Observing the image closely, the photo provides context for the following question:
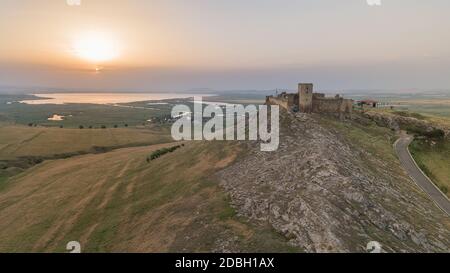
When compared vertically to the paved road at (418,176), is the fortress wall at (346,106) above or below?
above

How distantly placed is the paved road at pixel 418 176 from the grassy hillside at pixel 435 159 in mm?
1010

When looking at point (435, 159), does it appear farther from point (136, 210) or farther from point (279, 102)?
point (136, 210)

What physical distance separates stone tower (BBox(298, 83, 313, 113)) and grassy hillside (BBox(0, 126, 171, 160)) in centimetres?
7652

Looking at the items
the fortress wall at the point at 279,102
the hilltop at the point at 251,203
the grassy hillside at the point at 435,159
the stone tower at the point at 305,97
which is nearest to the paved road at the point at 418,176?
the grassy hillside at the point at 435,159

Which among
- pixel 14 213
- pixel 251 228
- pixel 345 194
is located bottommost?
pixel 14 213

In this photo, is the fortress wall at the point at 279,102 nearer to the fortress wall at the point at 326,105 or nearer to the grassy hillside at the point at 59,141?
the fortress wall at the point at 326,105

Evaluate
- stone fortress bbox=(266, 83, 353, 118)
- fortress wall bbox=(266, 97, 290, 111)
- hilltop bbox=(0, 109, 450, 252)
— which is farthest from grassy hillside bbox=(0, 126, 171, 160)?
stone fortress bbox=(266, 83, 353, 118)

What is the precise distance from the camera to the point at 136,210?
3591cm

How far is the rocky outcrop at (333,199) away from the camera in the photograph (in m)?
22.4
